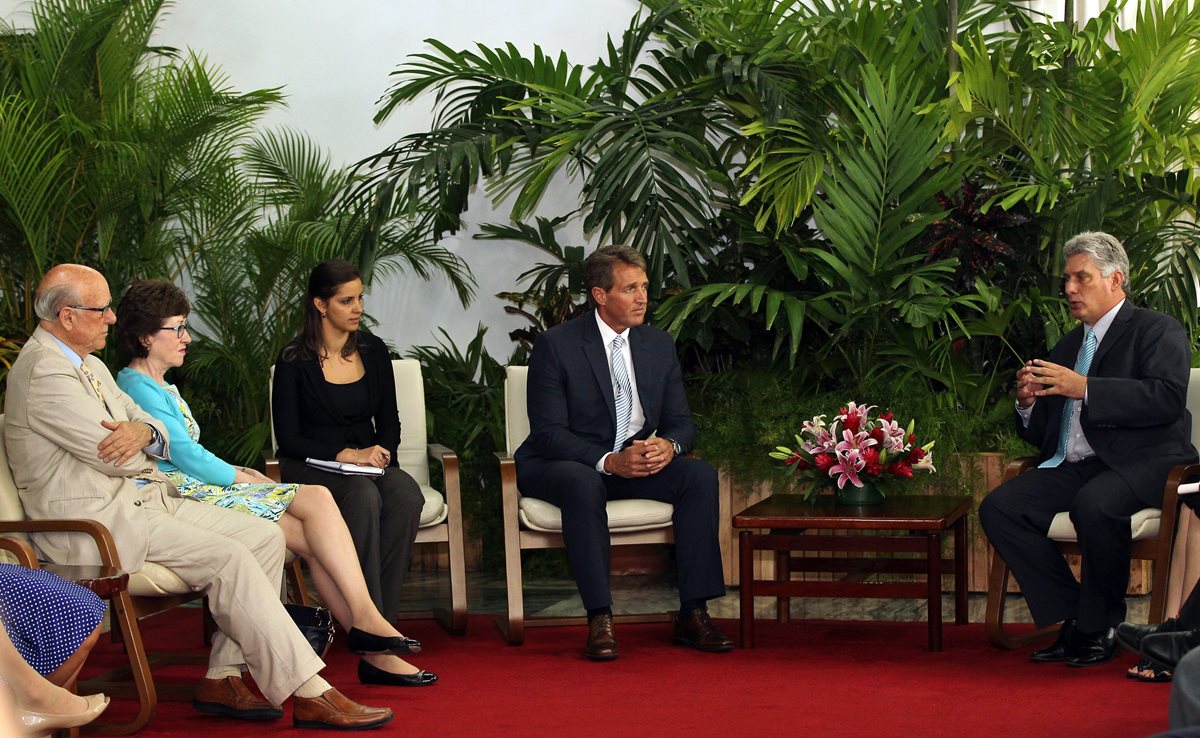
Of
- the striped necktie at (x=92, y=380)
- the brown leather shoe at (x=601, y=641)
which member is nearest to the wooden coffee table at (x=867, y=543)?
the brown leather shoe at (x=601, y=641)

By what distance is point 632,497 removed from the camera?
15.2 feet

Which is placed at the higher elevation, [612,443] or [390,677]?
[612,443]

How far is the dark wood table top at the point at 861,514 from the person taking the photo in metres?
4.29

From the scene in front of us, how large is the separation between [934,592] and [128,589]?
2.39 metres

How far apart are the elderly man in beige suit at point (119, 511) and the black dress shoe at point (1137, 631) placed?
189 centimetres

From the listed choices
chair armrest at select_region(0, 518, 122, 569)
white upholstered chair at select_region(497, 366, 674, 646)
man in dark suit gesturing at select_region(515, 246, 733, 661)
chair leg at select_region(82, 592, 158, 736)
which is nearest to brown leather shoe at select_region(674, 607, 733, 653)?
man in dark suit gesturing at select_region(515, 246, 733, 661)

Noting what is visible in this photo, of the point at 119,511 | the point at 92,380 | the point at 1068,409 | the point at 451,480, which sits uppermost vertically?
the point at 92,380

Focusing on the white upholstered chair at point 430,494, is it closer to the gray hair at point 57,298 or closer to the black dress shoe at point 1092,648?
the gray hair at point 57,298

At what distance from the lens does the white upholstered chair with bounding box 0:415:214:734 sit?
3.38 meters

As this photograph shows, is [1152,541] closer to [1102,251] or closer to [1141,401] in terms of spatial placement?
[1141,401]

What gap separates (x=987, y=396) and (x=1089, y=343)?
103 cm

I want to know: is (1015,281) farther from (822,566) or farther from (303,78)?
(303,78)

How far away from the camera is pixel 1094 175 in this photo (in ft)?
17.5

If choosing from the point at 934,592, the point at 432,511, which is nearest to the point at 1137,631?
the point at 934,592
